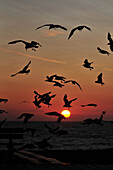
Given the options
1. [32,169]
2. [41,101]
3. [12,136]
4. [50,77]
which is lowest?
[32,169]

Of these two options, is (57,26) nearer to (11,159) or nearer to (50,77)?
(50,77)

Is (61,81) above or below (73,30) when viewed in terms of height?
below

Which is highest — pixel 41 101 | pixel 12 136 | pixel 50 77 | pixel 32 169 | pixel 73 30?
pixel 73 30

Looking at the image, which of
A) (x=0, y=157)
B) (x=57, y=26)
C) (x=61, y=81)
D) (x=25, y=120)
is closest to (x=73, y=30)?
(x=57, y=26)

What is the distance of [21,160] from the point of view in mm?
13977

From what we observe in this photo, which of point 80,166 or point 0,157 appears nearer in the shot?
point 80,166

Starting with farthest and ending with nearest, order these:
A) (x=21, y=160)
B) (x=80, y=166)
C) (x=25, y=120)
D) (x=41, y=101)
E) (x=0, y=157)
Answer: (x=0, y=157) < (x=21, y=160) < (x=80, y=166) < (x=41, y=101) < (x=25, y=120)

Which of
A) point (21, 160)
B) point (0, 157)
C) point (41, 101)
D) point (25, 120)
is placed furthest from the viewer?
point (0, 157)

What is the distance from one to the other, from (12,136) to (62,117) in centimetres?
391

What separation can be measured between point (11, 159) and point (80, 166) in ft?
8.53

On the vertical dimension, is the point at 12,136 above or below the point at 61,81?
below

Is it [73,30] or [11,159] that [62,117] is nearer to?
[73,30]

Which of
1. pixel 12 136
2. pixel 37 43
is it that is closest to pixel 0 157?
pixel 12 136

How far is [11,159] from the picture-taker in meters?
14.0
